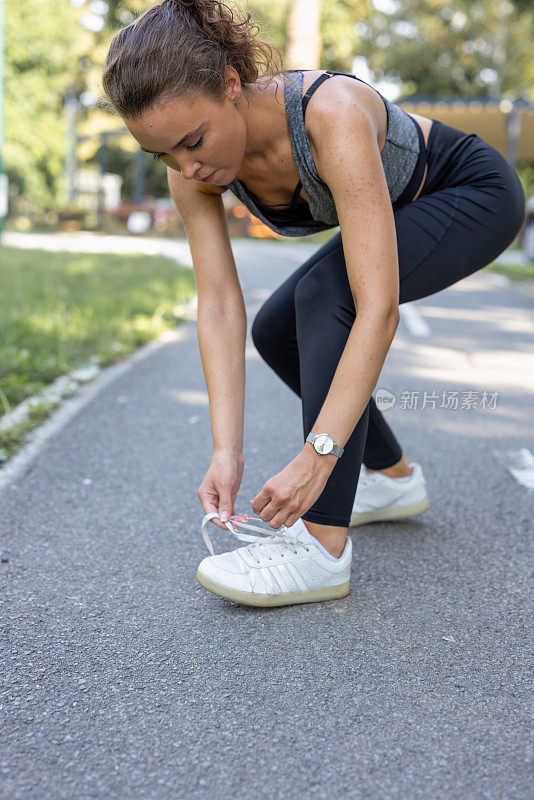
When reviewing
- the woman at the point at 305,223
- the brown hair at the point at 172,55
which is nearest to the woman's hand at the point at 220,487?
the woman at the point at 305,223

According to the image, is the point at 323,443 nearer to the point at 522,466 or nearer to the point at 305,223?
the point at 305,223

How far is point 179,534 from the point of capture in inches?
99.1

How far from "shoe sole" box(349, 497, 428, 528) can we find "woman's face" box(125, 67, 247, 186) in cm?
121

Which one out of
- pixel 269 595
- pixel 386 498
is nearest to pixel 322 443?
pixel 269 595

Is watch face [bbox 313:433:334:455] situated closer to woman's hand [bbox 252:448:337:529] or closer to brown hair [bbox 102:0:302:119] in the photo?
woman's hand [bbox 252:448:337:529]

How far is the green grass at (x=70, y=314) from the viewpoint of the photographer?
14.3 feet

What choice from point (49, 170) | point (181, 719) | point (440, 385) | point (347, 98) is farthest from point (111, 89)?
point (49, 170)

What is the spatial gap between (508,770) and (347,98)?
1.39 metres

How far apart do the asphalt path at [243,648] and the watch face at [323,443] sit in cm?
46

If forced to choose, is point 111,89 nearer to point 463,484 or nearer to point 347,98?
point 347,98

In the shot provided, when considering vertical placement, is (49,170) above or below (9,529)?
below

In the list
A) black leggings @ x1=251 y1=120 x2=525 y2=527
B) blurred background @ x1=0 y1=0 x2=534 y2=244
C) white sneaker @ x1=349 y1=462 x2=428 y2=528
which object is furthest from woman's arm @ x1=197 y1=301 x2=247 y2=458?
blurred background @ x1=0 y1=0 x2=534 y2=244

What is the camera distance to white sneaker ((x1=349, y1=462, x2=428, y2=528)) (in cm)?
255

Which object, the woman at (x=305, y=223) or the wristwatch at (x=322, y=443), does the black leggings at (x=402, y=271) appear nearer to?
the woman at (x=305, y=223)
